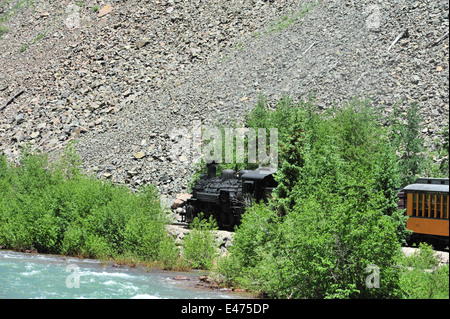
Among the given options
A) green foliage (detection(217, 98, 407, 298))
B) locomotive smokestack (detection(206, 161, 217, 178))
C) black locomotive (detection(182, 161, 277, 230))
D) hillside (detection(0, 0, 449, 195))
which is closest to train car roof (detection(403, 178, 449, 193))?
green foliage (detection(217, 98, 407, 298))

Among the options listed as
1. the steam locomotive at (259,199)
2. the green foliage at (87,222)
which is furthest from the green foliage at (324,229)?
the green foliage at (87,222)

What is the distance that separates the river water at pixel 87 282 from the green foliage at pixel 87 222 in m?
1.21

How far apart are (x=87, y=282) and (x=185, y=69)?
108 ft

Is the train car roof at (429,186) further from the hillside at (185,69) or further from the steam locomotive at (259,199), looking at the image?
the hillside at (185,69)

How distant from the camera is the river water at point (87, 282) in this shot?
64.4ft

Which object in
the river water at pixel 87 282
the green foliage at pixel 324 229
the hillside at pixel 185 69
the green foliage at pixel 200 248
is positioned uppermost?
the hillside at pixel 185 69

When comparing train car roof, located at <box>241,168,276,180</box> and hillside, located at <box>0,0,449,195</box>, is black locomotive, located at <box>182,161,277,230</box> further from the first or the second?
hillside, located at <box>0,0,449,195</box>

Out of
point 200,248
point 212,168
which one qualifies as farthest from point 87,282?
point 212,168

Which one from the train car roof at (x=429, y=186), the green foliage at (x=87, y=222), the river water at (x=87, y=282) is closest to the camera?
the train car roof at (x=429, y=186)

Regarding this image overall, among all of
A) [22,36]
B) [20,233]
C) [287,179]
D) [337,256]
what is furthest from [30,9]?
[337,256]

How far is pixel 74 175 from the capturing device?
120 ft

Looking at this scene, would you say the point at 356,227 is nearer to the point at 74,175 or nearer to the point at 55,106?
the point at 74,175

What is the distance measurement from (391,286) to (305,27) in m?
36.2

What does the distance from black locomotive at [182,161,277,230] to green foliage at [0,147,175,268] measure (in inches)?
92.6
